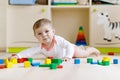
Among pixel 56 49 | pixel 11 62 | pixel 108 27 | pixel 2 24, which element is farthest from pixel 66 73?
pixel 2 24

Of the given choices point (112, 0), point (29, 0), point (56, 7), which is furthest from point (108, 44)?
point (29, 0)

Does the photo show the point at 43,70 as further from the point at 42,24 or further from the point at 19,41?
the point at 19,41

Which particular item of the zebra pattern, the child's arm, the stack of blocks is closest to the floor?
the child's arm

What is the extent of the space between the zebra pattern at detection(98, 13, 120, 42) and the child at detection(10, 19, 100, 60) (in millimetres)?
654

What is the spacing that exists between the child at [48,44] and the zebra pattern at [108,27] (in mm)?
654

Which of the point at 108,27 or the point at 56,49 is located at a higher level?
the point at 108,27

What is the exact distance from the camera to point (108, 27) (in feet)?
9.28

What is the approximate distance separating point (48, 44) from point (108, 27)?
85cm

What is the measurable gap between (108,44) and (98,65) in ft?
3.34

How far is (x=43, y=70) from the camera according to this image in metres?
1.65

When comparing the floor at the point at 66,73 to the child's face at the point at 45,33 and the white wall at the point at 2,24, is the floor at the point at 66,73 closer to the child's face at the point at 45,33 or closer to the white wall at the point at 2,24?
the child's face at the point at 45,33

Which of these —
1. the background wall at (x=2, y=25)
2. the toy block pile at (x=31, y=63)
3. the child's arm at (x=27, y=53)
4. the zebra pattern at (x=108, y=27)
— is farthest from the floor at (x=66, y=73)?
the background wall at (x=2, y=25)

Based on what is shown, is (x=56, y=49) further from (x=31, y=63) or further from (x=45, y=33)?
(x=31, y=63)

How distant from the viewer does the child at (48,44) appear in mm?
2080
